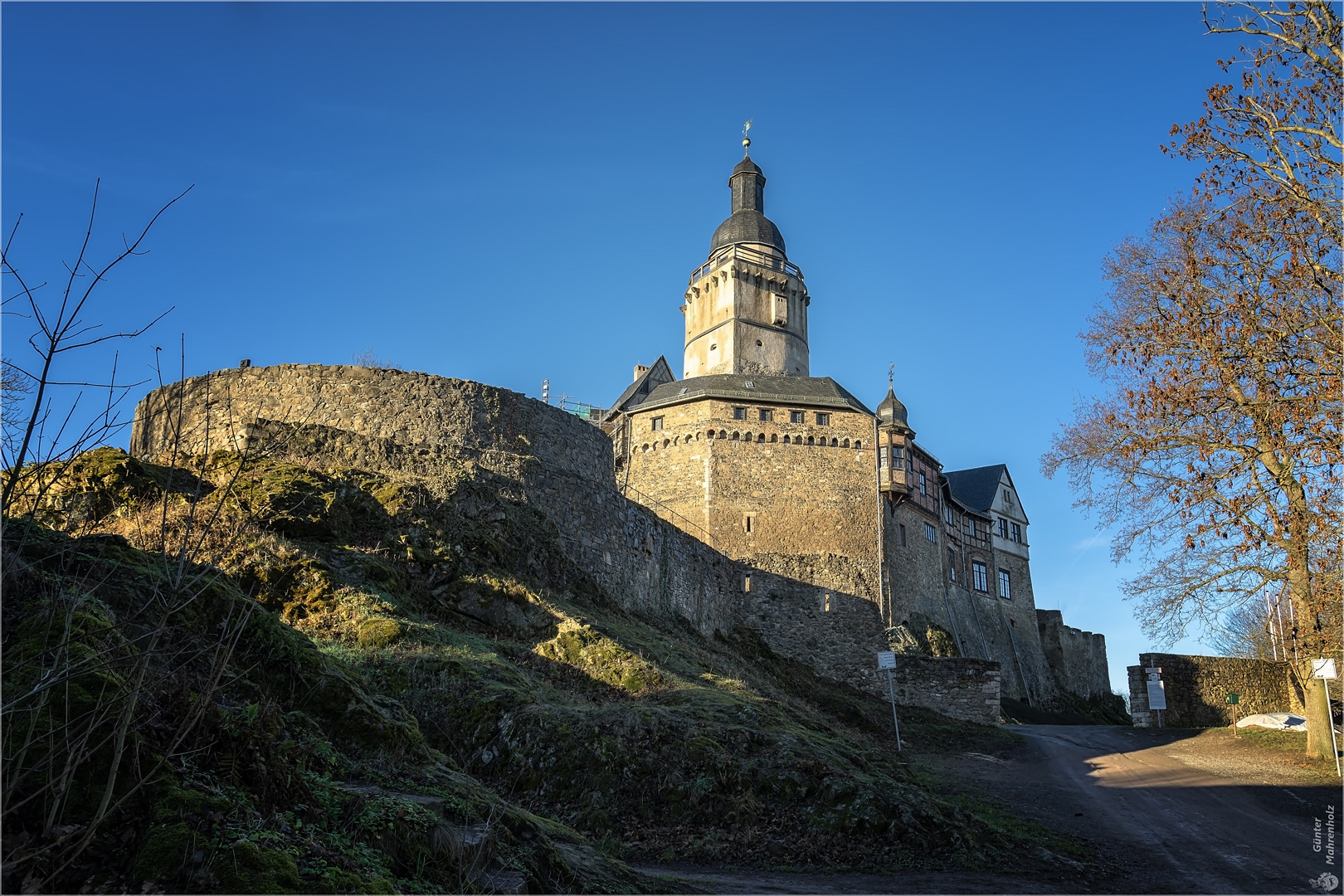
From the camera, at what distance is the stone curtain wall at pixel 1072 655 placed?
50.1 metres

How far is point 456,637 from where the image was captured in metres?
14.4

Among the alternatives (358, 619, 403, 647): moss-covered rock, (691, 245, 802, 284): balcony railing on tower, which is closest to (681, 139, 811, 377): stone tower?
(691, 245, 802, 284): balcony railing on tower

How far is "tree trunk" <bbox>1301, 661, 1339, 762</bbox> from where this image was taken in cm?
1775

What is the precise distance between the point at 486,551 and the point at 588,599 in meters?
3.23

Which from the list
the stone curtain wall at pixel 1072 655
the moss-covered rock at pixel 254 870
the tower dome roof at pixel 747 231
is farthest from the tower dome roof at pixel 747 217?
the moss-covered rock at pixel 254 870

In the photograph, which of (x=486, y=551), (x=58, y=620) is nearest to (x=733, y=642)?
Result: (x=486, y=551)

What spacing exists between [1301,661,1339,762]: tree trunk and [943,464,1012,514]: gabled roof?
3183 cm

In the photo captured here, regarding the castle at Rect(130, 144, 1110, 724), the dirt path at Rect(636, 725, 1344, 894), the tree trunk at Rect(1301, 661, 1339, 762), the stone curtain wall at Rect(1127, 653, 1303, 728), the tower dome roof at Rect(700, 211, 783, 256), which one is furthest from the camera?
the tower dome roof at Rect(700, 211, 783, 256)

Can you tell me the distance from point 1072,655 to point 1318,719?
34650 mm

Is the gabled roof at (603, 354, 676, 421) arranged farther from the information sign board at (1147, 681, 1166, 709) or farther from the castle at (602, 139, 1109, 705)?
the information sign board at (1147, 681, 1166, 709)

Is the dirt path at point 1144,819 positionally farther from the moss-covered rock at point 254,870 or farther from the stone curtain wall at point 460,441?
the stone curtain wall at point 460,441

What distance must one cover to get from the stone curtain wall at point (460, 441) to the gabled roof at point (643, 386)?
15.9 meters

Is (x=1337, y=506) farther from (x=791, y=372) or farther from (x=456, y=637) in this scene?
(x=791, y=372)

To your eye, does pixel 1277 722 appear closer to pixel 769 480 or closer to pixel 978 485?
pixel 769 480
